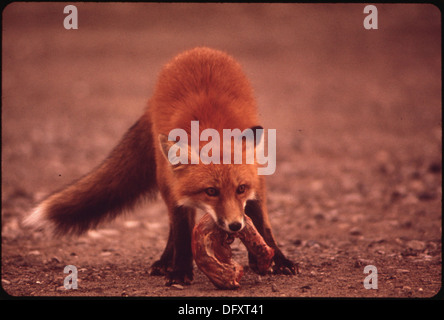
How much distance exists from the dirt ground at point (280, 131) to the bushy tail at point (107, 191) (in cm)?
39

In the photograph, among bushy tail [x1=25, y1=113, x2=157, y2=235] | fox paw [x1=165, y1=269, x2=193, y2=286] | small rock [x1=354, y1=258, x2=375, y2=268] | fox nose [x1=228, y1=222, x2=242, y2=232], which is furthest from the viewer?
bushy tail [x1=25, y1=113, x2=157, y2=235]

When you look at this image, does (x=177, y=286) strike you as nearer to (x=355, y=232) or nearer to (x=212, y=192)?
(x=212, y=192)

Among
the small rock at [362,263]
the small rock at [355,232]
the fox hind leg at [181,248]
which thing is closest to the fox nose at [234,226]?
the fox hind leg at [181,248]

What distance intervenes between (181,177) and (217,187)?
1.37 ft

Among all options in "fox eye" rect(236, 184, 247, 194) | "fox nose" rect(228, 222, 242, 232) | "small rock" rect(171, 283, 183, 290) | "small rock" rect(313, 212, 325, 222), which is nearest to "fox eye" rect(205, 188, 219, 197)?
"fox eye" rect(236, 184, 247, 194)

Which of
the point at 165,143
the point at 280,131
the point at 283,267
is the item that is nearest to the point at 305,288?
the point at 283,267

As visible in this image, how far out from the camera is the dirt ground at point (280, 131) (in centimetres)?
535

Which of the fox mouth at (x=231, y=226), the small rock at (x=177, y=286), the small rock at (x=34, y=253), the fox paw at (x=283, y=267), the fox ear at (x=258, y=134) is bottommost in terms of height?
the small rock at (x=177, y=286)

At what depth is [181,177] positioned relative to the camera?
15.3 ft

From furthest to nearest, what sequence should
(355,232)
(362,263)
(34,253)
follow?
(355,232) → (34,253) → (362,263)

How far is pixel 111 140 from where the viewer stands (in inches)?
472

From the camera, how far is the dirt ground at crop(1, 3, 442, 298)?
535cm

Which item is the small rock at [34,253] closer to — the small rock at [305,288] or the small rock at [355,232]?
the small rock at [305,288]

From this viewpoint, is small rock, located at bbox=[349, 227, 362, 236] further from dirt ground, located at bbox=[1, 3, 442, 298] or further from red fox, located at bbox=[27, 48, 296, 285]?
red fox, located at bbox=[27, 48, 296, 285]
